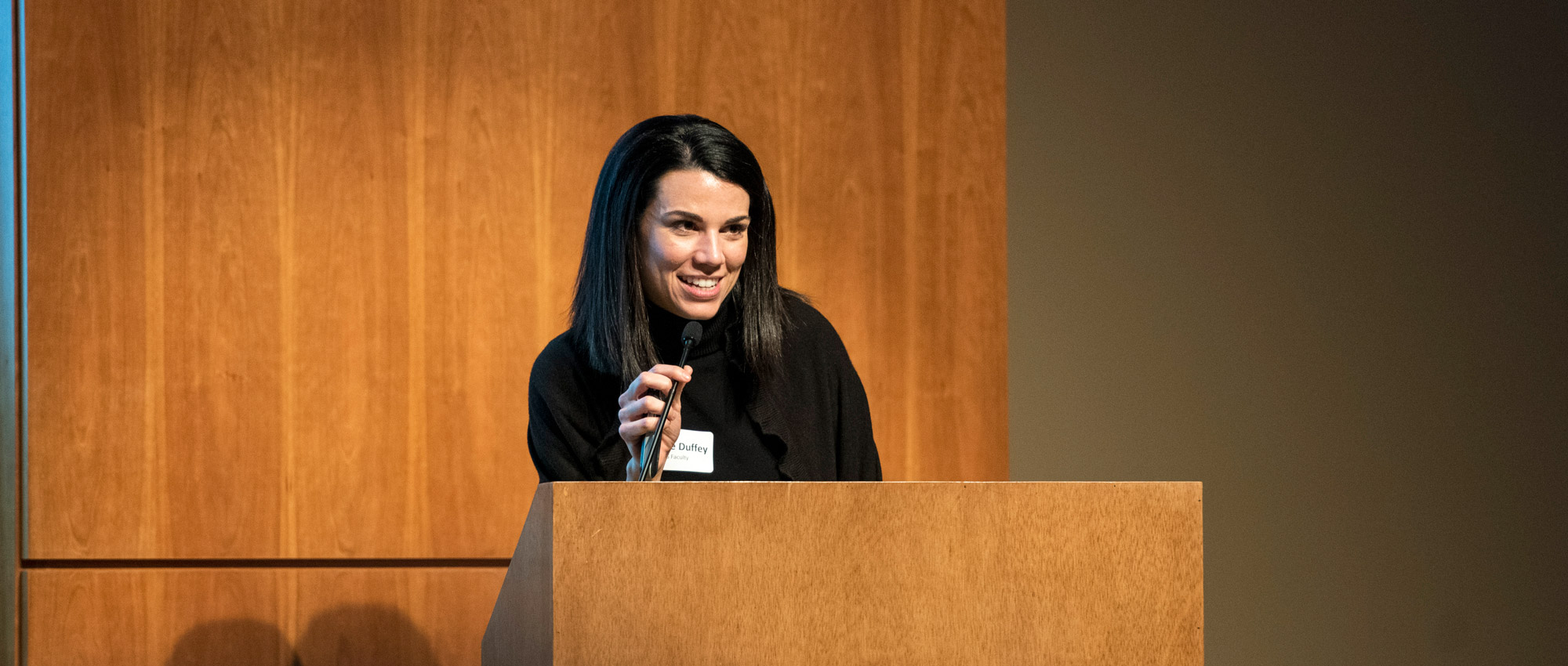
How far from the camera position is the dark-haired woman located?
1.68 meters

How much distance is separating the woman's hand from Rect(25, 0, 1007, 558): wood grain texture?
1.36 meters

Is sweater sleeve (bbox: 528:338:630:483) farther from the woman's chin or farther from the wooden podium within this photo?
the wooden podium

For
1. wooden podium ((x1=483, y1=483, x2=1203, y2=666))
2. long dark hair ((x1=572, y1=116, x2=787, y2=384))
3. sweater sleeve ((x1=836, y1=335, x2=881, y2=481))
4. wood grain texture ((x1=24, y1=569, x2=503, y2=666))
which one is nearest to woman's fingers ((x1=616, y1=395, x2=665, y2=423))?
wooden podium ((x1=483, y1=483, x2=1203, y2=666))

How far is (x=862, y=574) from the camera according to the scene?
1.03 meters

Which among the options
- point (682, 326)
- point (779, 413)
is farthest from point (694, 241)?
point (779, 413)

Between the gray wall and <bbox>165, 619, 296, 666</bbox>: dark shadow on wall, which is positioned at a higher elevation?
the gray wall

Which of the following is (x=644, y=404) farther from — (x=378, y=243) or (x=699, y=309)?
(x=378, y=243)

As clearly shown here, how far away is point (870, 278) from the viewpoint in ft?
9.06

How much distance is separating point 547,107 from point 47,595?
1543 mm

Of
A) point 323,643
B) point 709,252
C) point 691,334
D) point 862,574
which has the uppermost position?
point 709,252

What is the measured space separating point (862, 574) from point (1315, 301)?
220 centimetres

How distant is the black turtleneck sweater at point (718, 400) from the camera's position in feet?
5.55

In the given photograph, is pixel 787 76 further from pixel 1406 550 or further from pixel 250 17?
pixel 1406 550

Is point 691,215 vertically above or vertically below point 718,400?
above
